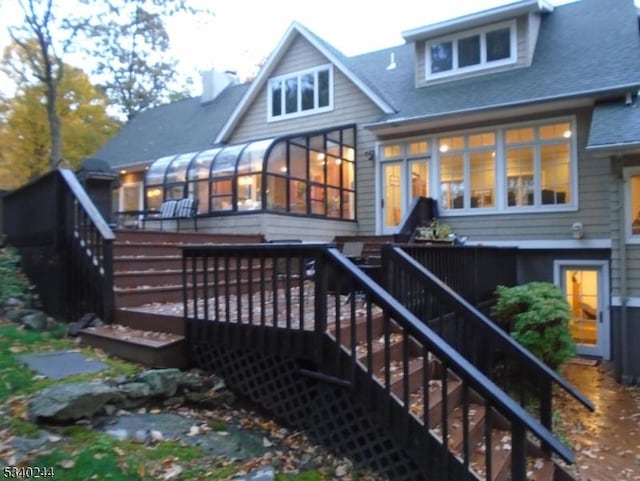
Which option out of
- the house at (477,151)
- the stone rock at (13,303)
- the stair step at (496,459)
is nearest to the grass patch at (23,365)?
the stone rock at (13,303)

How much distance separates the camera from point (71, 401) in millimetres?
3402

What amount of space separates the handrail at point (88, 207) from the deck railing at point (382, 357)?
3.83 ft

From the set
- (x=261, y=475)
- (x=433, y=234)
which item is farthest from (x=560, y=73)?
(x=261, y=475)

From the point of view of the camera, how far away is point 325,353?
3.96 meters

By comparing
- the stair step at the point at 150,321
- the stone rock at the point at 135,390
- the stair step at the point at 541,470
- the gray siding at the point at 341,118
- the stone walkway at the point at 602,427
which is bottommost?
the stone walkway at the point at 602,427

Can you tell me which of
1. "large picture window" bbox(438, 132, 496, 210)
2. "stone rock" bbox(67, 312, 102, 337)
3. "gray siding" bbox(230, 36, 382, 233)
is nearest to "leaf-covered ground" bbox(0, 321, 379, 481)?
"stone rock" bbox(67, 312, 102, 337)

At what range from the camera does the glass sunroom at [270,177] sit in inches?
415

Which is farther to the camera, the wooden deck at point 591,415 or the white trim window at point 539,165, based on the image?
the white trim window at point 539,165

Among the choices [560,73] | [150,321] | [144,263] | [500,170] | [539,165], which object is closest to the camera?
[150,321]

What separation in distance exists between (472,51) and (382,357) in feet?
31.8

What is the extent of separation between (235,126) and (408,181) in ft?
17.5

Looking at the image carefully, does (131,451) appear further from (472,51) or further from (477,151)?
(472,51)

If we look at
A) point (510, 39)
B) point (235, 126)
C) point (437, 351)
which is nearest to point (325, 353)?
point (437, 351)

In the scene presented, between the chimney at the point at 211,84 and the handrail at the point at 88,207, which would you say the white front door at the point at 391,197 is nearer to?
the handrail at the point at 88,207
